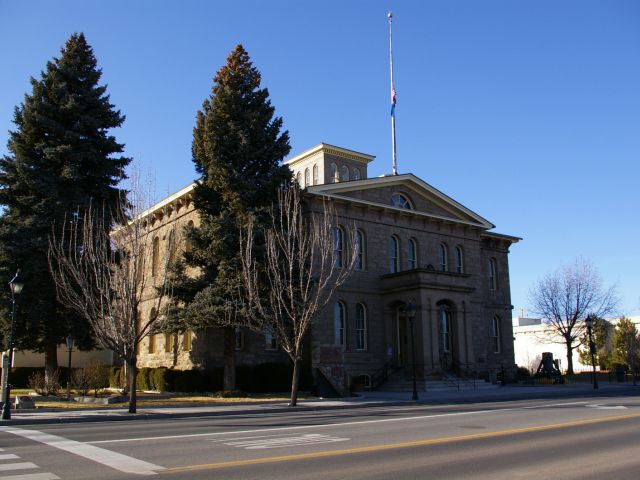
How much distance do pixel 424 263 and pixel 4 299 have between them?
78.7 ft

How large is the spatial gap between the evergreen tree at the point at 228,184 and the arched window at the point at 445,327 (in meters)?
13.8

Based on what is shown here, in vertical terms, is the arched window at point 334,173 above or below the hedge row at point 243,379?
above

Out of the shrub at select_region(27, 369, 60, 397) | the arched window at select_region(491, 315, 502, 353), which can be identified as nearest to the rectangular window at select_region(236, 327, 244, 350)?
the shrub at select_region(27, 369, 60, 397)

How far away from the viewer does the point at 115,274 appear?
948 inches

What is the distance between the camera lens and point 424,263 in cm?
3922

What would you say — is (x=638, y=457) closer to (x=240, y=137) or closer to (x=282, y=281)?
(x=282, y=281)

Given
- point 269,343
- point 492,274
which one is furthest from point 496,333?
point 269,343

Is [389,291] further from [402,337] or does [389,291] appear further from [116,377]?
[116,377]

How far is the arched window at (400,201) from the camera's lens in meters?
38.6

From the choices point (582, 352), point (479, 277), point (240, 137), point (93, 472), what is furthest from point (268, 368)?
point (582, 352)

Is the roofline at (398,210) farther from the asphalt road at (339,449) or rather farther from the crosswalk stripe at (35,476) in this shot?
the crosswalk stripe at (35,476)

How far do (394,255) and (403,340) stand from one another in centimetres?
529

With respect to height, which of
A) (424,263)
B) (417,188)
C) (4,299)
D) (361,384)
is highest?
(417,188)

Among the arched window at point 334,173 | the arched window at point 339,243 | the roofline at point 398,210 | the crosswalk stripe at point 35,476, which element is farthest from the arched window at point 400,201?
the crosswalk stripe at point 35,476
